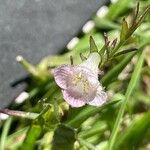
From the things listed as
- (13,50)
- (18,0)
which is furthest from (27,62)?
(18,0)

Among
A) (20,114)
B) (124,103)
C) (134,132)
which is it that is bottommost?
(134,132)

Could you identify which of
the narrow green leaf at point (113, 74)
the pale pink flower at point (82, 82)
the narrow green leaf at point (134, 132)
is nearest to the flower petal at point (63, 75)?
the pale pink flower at point (82, 82)

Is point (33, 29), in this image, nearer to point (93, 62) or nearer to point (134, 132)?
point (134, 132)

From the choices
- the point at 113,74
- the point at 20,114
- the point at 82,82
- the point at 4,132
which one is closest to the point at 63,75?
the point at 82,82

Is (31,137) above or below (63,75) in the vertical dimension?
below

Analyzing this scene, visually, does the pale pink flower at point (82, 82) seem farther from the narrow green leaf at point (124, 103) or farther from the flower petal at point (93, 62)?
the narrow green leaf at point (124, 103)

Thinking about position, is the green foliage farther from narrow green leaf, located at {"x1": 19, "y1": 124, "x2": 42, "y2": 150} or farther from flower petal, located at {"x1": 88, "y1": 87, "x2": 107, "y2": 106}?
flower petal, located at {"x1": 88, "y1": 87, "x2": 107, "y2": 106}

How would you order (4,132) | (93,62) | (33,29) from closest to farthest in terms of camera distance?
(93,62)
(4,132)
(33,29)

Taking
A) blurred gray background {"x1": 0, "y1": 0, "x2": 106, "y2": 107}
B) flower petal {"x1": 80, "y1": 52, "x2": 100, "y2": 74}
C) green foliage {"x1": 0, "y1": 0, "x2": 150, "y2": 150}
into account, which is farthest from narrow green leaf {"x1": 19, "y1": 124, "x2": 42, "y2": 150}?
flower petal {"x1": 80, "y1": 52, "x2": 100, "y2": 74}
